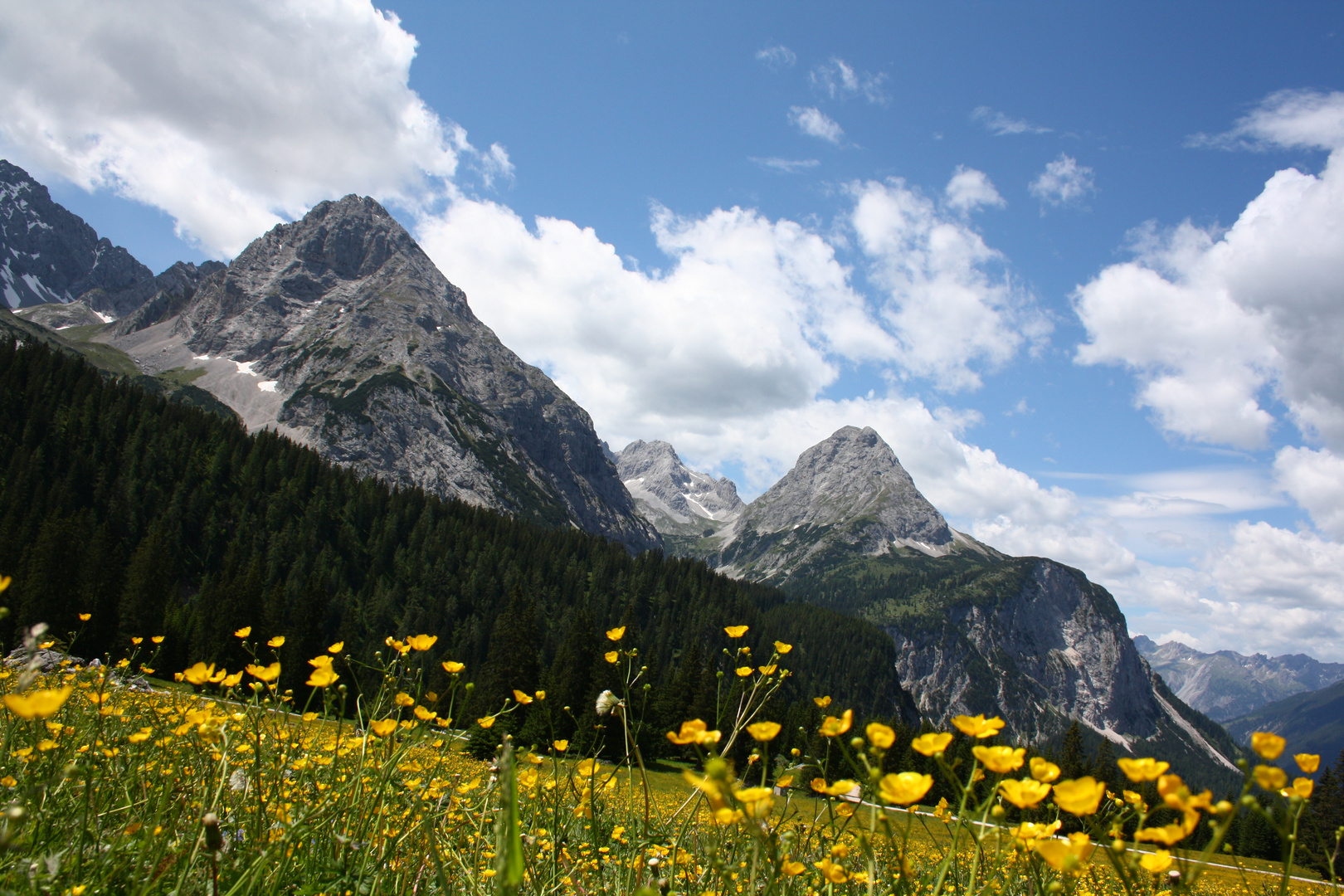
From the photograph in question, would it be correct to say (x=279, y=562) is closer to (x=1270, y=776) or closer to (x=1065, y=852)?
(x=1065, y=852)

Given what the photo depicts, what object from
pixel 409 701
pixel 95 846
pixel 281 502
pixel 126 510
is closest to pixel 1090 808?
pixel 409 701

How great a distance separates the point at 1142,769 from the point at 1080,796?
1.46ft

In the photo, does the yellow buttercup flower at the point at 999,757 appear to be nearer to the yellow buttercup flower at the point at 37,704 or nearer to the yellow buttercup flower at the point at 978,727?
the yellow buttercup flower at the point at 978,727

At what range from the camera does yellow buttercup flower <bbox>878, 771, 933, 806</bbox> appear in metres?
1.41

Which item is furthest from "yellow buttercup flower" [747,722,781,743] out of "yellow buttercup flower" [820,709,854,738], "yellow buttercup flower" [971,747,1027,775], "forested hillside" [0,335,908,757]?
"forested hillside" [0,335,908,757]

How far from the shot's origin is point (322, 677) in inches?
92.8

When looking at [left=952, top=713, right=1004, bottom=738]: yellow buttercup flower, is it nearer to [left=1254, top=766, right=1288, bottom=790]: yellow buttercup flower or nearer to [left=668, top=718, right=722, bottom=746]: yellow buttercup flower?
[left=1254, top=766, right=1288, bottom=790]: yellow buttercup flower

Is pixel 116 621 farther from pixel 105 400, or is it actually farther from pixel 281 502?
pixel 105 400

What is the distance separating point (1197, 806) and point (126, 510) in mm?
99838

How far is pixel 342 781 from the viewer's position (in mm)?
4277

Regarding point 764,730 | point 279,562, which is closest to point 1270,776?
point 764,730

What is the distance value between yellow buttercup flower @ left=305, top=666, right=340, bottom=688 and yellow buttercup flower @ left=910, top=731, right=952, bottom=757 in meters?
1.90

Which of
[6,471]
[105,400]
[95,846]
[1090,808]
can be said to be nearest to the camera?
[1090,808]

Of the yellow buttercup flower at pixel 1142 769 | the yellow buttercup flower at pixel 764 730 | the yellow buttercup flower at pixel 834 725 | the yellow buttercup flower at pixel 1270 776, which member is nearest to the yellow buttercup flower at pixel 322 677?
the yellow buttercup flower at pixel 764 730
